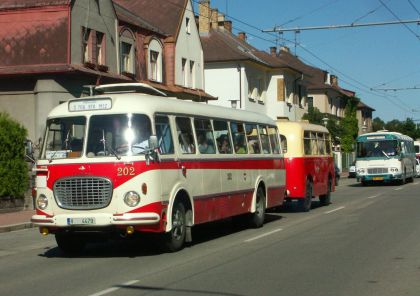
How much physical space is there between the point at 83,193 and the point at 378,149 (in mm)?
29226

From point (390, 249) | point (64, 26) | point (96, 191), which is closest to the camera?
point (96, 191)

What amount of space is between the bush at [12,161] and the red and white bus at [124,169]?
9.44m

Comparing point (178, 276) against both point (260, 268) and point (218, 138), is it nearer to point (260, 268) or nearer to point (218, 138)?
point (260, 268)

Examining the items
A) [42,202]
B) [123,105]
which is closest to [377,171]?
[123,105]

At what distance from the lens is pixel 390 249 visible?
12133 millimetres

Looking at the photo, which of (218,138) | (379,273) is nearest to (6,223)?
(218,138)

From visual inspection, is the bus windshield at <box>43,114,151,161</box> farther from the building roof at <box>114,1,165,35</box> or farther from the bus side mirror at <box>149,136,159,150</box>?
the building roof at <box>114,1,165,35</box>

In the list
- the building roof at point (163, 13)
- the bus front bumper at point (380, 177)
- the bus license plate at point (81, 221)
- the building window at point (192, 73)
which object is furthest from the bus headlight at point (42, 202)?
the bus front bumper at point (380, 177)

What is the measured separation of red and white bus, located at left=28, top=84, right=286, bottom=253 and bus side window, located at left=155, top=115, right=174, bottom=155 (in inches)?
0.7

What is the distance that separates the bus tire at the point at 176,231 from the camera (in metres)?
11.9

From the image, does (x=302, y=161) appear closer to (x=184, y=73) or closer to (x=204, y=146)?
(x=204, y=146)

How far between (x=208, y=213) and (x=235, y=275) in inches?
153

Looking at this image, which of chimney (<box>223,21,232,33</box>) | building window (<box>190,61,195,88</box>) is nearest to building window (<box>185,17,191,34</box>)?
building window (<box>190,61,195,88</box>)

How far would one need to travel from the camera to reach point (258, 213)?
1631 centimetres
